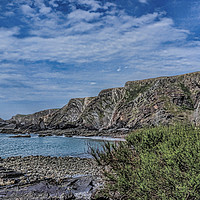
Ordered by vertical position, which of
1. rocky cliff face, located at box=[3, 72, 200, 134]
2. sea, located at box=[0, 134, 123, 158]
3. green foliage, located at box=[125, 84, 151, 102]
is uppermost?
green foliage, located at box=[125, 84, 151, 102]

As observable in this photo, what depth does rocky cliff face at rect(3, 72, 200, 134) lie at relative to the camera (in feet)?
194

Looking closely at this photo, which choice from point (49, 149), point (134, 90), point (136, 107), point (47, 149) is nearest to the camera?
point (49, 149)

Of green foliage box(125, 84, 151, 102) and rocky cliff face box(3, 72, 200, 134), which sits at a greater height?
green foliage box(125, 84, 151, 102)

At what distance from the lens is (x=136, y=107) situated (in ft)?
241

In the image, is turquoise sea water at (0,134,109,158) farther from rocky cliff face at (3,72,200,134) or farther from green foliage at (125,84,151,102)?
green foliage at (125,84,151,102)

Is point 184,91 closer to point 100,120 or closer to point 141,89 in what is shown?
point 141,89

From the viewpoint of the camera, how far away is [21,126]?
Result: 112 m

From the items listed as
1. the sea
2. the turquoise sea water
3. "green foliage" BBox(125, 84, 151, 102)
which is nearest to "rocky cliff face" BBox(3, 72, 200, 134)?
"green foliage" BBox(125, 84, 151, 102)

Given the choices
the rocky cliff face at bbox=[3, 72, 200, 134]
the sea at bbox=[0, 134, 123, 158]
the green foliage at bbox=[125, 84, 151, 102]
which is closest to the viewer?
the sea at bbox=[0, 134, 123, 158]

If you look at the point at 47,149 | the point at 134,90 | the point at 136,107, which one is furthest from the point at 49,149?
the point at 134,90

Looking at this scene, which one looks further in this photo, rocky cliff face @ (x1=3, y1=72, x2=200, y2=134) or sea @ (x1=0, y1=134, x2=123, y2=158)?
rocky cliff face @ (x1=3, y1=72, x2=200, y2=134)

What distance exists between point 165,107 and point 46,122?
2631 inches

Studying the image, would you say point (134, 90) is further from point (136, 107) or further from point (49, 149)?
point (49, 149)

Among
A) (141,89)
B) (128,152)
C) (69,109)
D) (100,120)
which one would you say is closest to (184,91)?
(141,89)
